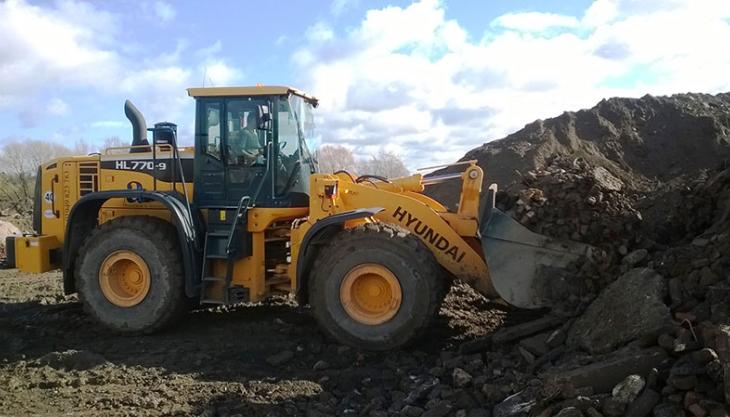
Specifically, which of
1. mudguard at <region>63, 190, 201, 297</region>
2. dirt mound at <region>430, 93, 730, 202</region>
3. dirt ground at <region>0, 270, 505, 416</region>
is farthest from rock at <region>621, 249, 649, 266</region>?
dirt mound at <region>430, 93, 730, 202</region>

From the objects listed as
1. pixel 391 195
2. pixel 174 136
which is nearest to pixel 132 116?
pixel 174 136

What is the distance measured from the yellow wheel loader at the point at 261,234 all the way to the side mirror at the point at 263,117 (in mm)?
16

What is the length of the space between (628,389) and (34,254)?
6590 mm

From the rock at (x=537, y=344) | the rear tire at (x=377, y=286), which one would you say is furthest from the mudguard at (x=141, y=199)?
the rock at (x=537, y=344)

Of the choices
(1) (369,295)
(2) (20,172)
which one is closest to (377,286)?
(1) (369,295)

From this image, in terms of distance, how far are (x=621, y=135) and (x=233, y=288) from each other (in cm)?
1218

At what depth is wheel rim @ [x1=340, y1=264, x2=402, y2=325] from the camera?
6.43 metres

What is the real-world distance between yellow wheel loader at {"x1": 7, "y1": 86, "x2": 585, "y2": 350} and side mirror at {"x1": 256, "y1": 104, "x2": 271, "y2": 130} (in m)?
0.02

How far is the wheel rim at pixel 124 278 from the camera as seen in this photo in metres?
7.24

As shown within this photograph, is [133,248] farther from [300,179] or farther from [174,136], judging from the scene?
[300,179]

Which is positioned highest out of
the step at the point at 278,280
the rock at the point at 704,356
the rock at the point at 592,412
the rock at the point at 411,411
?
the step at the point at 278,280

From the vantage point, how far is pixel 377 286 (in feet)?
21.6

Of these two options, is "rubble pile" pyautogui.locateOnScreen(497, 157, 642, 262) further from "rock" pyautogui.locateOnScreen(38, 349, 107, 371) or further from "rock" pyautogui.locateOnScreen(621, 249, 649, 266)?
"rock" pyautogui.locateOnScreen(38, 349, 107, 371)

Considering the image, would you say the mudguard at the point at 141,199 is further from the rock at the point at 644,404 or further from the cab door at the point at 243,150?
the rock at the point at 644,404
